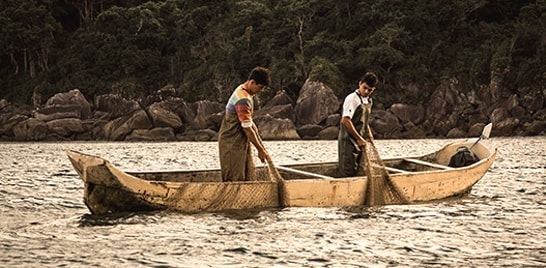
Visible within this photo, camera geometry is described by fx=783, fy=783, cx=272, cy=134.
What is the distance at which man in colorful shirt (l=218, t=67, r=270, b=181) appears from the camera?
11.3m

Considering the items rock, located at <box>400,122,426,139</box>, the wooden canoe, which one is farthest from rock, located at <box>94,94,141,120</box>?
the wooden canoe

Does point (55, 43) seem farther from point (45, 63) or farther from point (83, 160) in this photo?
point (83, 160)

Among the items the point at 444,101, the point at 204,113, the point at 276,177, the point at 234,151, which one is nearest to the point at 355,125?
the point at 276,177

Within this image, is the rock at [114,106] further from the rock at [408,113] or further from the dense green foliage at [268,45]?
the rock at [408,113]

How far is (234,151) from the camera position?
11.7 m

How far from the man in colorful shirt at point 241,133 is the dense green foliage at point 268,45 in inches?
1417

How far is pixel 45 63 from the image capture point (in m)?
60.5

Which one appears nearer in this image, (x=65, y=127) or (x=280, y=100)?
(x=280, y=100)

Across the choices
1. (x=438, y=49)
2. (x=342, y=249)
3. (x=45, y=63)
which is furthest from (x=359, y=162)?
(x=45, y=63)

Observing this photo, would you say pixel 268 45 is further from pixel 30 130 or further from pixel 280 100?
pixel 30 130

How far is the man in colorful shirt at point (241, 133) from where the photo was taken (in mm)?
11266

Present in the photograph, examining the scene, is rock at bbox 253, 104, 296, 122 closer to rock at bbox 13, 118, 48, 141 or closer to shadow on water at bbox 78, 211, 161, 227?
rock at bbox 13, 118, 48, 141

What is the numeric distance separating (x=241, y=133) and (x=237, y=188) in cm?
84

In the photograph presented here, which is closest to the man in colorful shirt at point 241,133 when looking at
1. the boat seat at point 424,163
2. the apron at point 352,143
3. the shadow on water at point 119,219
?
the shadow on water at point 119,219
